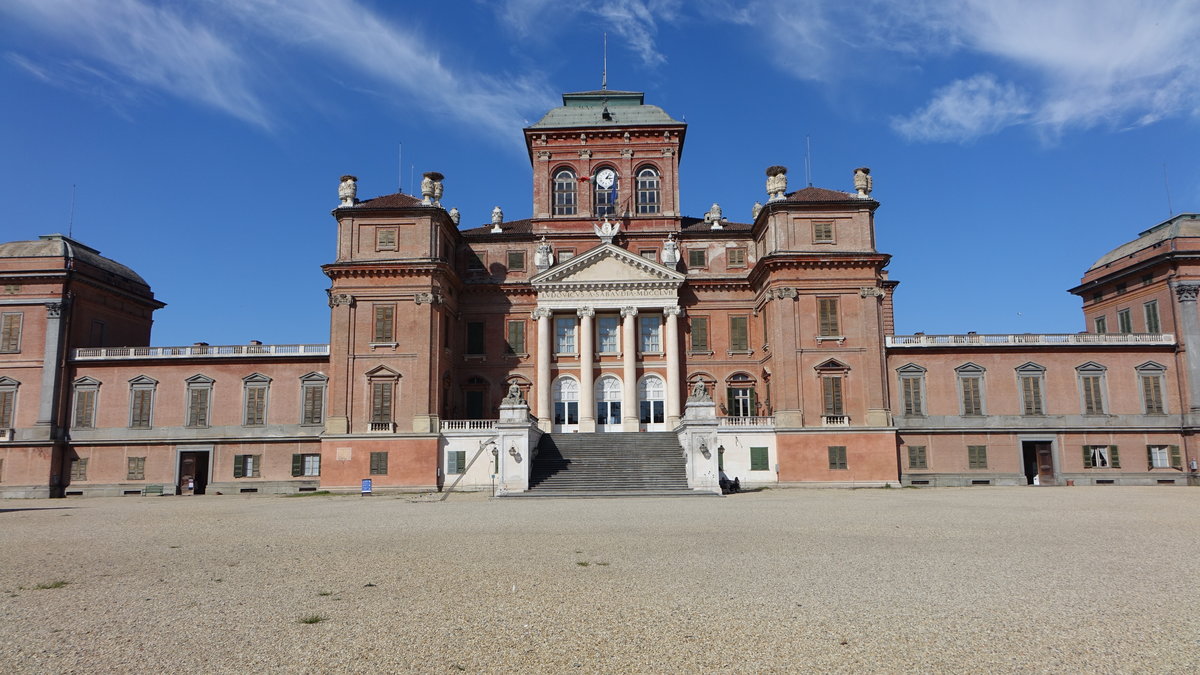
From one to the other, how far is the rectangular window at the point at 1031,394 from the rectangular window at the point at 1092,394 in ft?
7.26

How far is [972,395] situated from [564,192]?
Answer: 82.2ft

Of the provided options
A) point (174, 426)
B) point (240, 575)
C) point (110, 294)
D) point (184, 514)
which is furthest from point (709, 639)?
point (110, 294)

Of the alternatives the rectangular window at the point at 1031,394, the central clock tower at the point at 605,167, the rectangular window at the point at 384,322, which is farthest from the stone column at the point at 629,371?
the rectangular window at the point at 1031,394

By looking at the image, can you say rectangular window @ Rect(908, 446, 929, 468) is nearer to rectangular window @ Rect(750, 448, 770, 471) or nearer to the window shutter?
rectangular window @ Rect(750, 448, 770, 471)

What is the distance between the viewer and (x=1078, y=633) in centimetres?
862

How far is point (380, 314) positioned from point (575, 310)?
10.1 m

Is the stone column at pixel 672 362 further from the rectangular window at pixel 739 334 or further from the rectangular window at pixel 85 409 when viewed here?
the rectangular window at pixel 85 409

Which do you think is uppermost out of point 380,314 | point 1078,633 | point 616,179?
point 616,179

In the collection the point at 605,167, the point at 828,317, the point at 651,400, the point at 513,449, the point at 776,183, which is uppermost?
the point at 605,167

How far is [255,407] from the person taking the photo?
1606 inches

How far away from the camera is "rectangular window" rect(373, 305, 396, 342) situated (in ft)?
128

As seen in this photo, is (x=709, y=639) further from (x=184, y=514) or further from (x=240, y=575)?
(x=184, y=514)

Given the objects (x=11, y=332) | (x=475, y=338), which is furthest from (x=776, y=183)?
(x=11, y=332)

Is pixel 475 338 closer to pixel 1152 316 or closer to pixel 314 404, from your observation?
pixel 314 404
